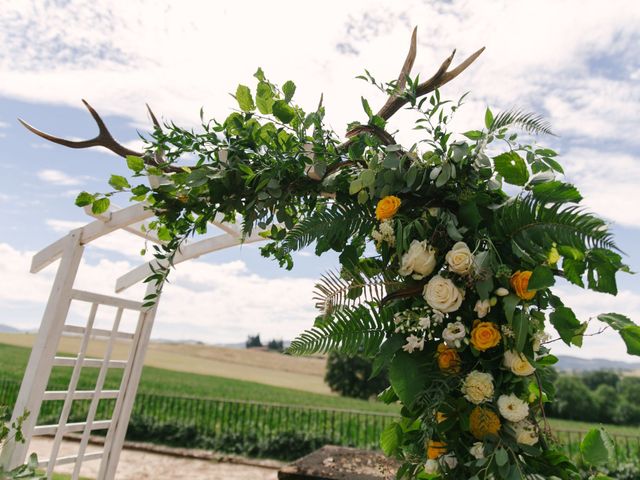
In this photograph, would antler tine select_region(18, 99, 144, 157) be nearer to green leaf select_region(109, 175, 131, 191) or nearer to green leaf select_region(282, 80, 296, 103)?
green leaf select_region(109, 175, 131, 191)

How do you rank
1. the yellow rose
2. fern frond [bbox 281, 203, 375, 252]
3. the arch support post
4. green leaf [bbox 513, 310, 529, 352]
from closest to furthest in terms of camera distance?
green leaf [bbox 513, 310, 529, 352] < the yellow rose < fern frond [bbox 281, 203, 375, 252] < the arch support post

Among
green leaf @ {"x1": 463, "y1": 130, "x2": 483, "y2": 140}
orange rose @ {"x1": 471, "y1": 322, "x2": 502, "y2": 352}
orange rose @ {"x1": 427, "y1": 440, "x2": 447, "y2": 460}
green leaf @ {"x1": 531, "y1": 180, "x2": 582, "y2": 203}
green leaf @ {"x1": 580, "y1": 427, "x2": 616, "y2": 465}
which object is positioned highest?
green leaf @ {"x1": 463, "y1": 130, "x2": 483, "y2": 140}

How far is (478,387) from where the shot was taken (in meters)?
1.40

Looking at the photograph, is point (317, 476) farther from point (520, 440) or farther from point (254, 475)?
point (254, 475)

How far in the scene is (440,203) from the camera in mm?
1630

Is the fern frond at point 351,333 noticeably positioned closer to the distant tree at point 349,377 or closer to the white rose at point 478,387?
the white rose at point 478,387

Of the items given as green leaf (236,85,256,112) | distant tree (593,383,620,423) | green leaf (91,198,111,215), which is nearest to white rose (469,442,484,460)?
green leaf (236,85,256,112)

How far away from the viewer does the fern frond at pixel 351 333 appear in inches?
63.2

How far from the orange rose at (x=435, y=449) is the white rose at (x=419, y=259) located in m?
0.50

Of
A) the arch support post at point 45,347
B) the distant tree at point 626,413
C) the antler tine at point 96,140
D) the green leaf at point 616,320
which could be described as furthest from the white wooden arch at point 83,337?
the distant tree at point 626,413

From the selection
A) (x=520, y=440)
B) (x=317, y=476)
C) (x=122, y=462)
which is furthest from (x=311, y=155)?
(x=122, y=462)

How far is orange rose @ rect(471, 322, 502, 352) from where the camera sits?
1.41 meters

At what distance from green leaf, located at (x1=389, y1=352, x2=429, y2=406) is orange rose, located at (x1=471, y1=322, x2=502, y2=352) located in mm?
186

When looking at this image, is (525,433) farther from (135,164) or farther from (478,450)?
(135,164)
